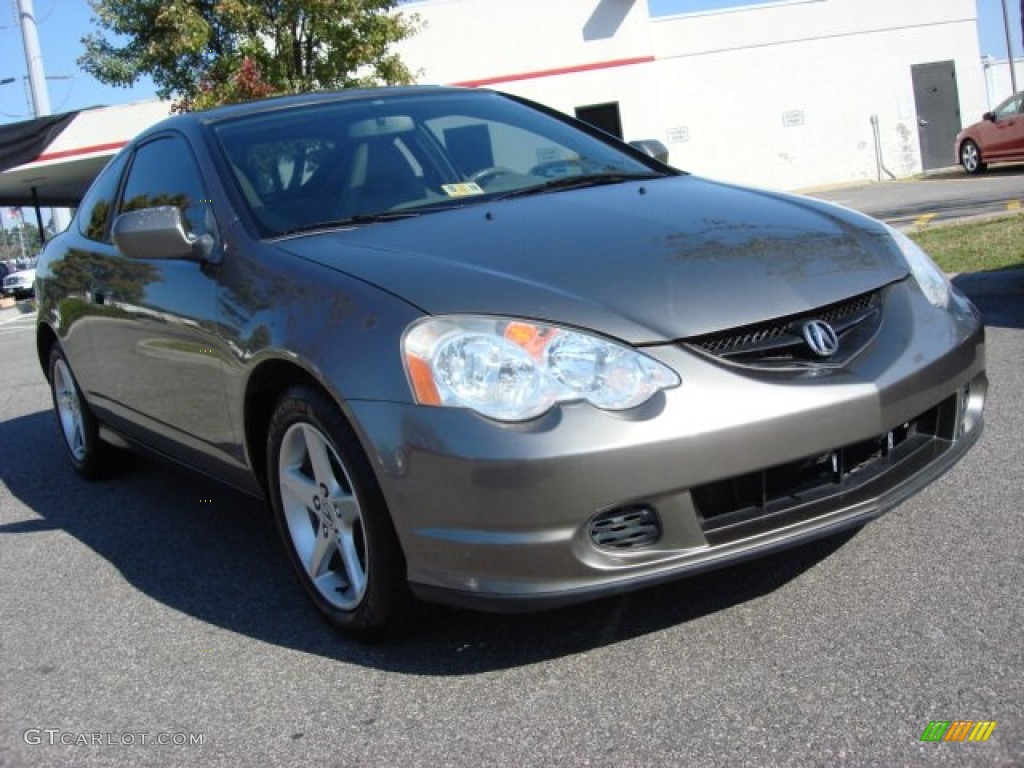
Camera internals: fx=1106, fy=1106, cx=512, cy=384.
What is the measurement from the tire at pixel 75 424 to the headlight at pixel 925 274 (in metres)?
3.47

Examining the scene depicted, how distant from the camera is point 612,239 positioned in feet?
9.63

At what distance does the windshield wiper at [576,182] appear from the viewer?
3572 mm

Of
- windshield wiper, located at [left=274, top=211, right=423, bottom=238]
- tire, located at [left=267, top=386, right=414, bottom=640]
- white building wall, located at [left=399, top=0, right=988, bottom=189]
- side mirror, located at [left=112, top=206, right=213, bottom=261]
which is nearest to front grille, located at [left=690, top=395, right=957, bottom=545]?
tire, located at [left=267, top=386, right=414, bottom=640]

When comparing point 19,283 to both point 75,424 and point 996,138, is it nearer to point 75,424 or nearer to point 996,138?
point 996,138

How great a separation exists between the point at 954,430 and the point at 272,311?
1.86 m

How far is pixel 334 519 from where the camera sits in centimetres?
295

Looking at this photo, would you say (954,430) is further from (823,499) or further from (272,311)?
(272,311)

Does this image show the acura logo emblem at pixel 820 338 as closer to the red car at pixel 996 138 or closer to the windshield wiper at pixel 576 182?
the windshield wiper at pixel 576 182

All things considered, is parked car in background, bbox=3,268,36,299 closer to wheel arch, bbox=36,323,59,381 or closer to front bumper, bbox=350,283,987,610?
wheel arch, bbox=36,323,59,381

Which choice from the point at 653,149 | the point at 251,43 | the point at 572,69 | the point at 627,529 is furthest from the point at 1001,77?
the point at 627,529

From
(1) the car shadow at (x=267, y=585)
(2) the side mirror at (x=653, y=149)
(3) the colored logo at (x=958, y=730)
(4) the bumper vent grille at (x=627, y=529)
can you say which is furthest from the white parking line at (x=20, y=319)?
(3) the colored logo at (x=958, y=730)

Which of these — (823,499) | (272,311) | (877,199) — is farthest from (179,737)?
(877,199)

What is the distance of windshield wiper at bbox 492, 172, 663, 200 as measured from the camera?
3.57m

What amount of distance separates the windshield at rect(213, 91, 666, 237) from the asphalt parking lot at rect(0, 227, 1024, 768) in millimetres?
1225
